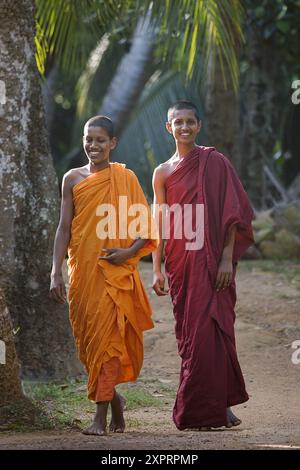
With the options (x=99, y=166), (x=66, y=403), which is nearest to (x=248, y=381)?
(x=66, y=403)

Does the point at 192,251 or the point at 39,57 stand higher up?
the point at 39,57

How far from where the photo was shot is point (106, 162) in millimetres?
6273

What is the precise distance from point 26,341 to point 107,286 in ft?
6.07

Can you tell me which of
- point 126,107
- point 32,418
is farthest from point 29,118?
point 126,107

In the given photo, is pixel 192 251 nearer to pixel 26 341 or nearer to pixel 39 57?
pixel 26 341

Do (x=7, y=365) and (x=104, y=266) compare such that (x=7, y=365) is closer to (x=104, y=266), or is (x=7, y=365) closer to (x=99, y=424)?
(x=99, y=424)

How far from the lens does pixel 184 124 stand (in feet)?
20.8

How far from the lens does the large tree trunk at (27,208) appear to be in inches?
294

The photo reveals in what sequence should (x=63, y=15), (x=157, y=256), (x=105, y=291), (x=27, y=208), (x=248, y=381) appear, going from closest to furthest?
(x=105, y=291) → (x=157, y=256) → (x=27, y=208) → (x=248, y=381) → (x=63, y=15)

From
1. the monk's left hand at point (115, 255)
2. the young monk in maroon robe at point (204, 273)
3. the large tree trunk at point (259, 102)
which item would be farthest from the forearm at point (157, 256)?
the large tree trunk at point (259, 102)

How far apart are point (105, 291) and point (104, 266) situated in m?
0.15

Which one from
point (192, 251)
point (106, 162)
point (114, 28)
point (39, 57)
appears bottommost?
point (192, 251)

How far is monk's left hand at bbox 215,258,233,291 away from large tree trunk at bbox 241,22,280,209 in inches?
326

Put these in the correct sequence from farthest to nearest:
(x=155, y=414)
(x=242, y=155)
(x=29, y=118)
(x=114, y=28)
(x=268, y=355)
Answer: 1. (x=242, y=155)
2. (x=114, y=28)
3. (x=268, y=355)
4. (x=29, y=118)
5. (x=155, y=414)
